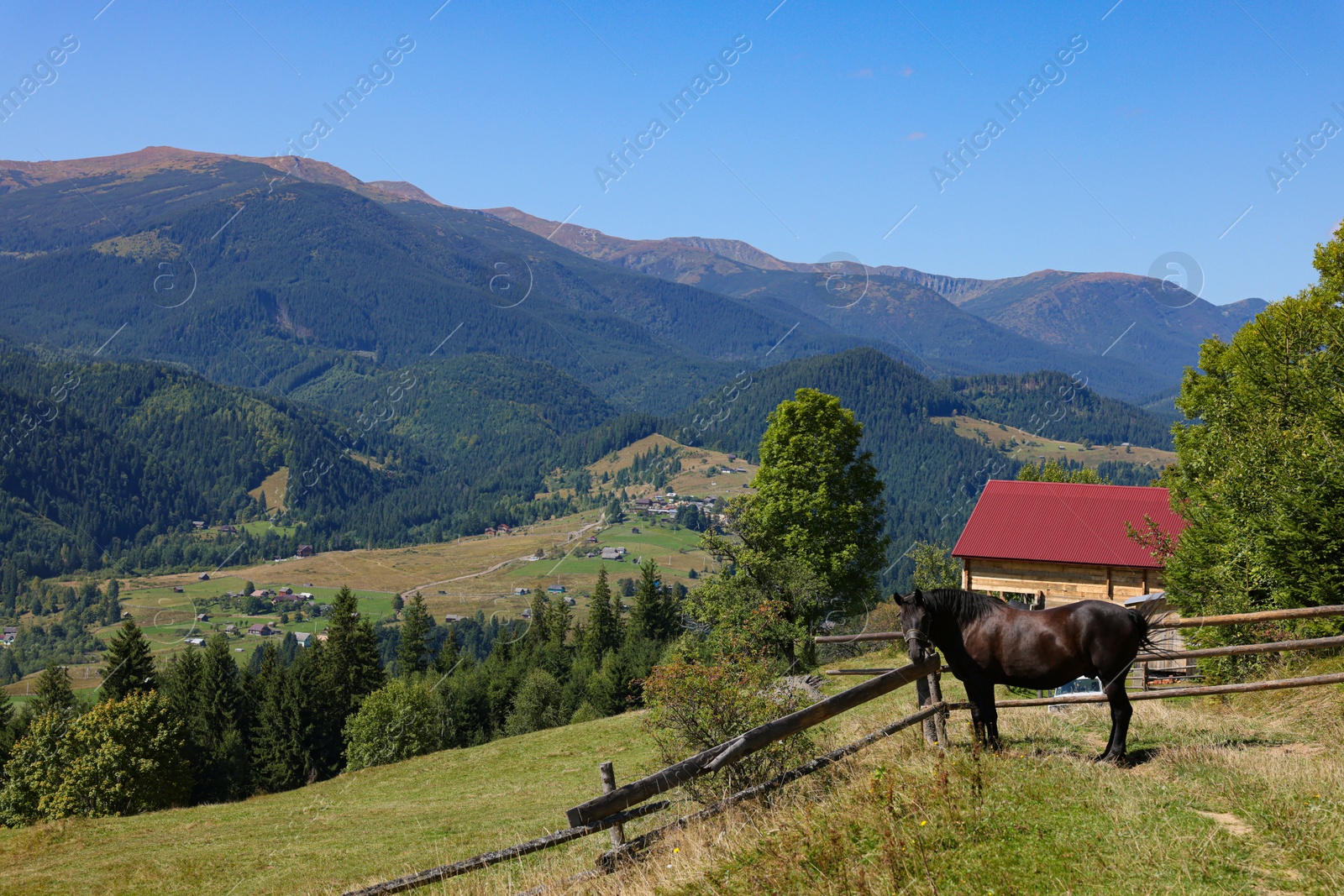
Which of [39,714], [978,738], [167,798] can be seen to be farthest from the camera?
[39,714]

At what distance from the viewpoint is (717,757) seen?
945cm

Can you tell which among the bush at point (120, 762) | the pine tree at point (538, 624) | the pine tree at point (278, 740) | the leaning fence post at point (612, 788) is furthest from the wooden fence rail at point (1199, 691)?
the pine tree at point (538, 624)

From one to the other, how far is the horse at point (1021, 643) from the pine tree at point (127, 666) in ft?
208

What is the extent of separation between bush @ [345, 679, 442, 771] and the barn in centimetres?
4438

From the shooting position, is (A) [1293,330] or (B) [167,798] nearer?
(A) [1293,330]

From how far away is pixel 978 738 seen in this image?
10836mm

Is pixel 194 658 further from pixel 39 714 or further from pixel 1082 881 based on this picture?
pixel 1082 881

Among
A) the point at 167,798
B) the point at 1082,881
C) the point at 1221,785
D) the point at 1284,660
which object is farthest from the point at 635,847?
the point at 167,798

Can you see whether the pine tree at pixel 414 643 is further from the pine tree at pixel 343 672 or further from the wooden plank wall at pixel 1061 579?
the wooden plank wall at pixel 1061 579

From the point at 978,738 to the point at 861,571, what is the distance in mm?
29079

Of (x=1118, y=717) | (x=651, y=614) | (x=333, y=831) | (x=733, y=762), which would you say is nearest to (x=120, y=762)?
(x=333, y=831)

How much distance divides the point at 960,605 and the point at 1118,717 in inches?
90.0

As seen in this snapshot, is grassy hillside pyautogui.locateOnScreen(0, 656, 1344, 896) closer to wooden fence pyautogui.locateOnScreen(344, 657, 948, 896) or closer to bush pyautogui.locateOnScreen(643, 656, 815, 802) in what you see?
wooden fence pyautogui.locateOnScreen(344, 657, 948, 896)

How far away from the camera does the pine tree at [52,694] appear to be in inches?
2358
